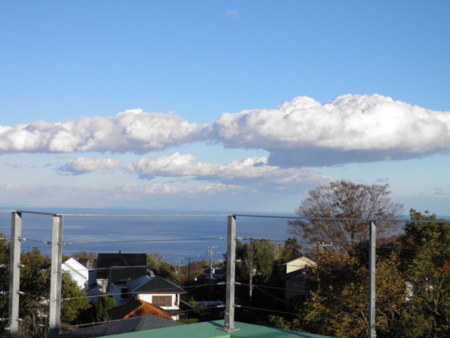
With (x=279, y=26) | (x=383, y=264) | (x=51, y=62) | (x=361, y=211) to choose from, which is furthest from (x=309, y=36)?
(x=51, y=62)

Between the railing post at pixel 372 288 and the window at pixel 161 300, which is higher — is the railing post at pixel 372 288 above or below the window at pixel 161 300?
above

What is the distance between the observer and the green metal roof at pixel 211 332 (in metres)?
3.01

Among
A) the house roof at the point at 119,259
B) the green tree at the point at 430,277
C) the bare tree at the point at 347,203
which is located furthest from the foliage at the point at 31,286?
the house roof at the point at 119,259

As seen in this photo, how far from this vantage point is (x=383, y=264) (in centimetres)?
911

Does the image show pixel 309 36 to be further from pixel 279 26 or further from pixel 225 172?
pixel 225 172

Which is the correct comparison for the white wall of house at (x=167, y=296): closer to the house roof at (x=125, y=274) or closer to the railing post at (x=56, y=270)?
the house roof at (x=125, y=274)

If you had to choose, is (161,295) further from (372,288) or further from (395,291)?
(372,288)

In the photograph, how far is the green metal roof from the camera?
301 centimetres

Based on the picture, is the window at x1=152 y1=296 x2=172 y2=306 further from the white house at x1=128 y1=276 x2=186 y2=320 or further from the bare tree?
the bare tree

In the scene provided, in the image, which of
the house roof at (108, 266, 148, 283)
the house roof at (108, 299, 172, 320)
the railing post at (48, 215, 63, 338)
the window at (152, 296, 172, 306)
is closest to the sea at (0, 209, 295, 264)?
the railing post at (48, 215, 63, 338)

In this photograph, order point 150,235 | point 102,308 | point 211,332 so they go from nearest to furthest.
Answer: point 211,332 → point 102,308 → point 150,235

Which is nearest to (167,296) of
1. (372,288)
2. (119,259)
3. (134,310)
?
(134,310)

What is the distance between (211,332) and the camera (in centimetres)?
316

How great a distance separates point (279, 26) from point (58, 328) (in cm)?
1652
